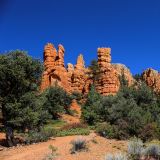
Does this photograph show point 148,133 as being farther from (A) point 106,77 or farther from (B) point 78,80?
(B) point 78,80

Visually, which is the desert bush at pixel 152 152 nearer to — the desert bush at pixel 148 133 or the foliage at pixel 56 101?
the desert bush at pixel 148 133

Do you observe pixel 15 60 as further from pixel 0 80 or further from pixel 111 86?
pixel 111 86

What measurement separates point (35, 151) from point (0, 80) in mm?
7432

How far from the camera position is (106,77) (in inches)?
2397

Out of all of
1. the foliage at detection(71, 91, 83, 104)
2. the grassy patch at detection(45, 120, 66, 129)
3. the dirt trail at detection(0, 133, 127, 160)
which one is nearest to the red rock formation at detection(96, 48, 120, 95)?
the foliage at detection(71, 91, 83, 104)

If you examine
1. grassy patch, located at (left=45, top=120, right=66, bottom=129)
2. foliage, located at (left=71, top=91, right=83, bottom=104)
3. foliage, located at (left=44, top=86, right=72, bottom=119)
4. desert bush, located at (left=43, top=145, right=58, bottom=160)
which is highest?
foliage, located at (left=71, top=91, right=83, bottom=104)

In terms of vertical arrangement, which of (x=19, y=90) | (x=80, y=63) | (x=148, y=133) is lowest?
(x=148, y=133)

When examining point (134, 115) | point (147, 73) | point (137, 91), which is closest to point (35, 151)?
point (134, 115)

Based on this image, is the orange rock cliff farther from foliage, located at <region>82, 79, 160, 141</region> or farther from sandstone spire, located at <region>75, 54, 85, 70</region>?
foliage, located at <region>82, 79, 160, 141</region>

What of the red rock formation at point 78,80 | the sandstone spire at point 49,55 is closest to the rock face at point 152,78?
the red rock formation at point 78,80

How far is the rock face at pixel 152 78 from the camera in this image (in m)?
76.2

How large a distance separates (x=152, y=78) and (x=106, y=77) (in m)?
21.8

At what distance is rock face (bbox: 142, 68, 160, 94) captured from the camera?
7615 cm

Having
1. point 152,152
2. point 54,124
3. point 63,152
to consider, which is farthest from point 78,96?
point 152,152
